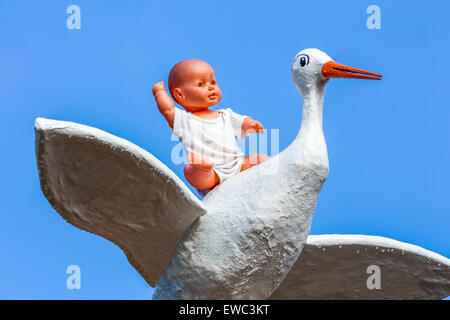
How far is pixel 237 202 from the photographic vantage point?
4.16m

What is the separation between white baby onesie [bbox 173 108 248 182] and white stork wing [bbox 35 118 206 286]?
1.35 ft

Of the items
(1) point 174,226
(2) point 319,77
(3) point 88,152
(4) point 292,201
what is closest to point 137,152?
(3) point 88,152

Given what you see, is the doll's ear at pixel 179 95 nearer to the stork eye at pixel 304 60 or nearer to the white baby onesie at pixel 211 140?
the white baby onesie at pixel 211 140

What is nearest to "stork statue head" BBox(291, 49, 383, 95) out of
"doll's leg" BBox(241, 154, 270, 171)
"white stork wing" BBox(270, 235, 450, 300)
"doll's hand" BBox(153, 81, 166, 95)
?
"doll's leg" BBox(241, 154, 270, 171)

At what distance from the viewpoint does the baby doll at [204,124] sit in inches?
174

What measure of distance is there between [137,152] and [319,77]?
1.27 m

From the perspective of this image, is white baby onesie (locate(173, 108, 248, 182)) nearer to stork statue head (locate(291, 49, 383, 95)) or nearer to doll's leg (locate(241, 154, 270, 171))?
doll's leg (locate(241, 154, 270, 171))

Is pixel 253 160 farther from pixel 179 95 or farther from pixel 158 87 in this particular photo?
pixel 158 87

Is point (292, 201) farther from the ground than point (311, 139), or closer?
closer

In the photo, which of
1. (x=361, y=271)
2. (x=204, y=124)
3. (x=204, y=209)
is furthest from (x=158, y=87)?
(x=361, y=271)

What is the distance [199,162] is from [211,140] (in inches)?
11.3

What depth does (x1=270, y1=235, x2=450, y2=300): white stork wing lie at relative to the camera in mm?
4766
